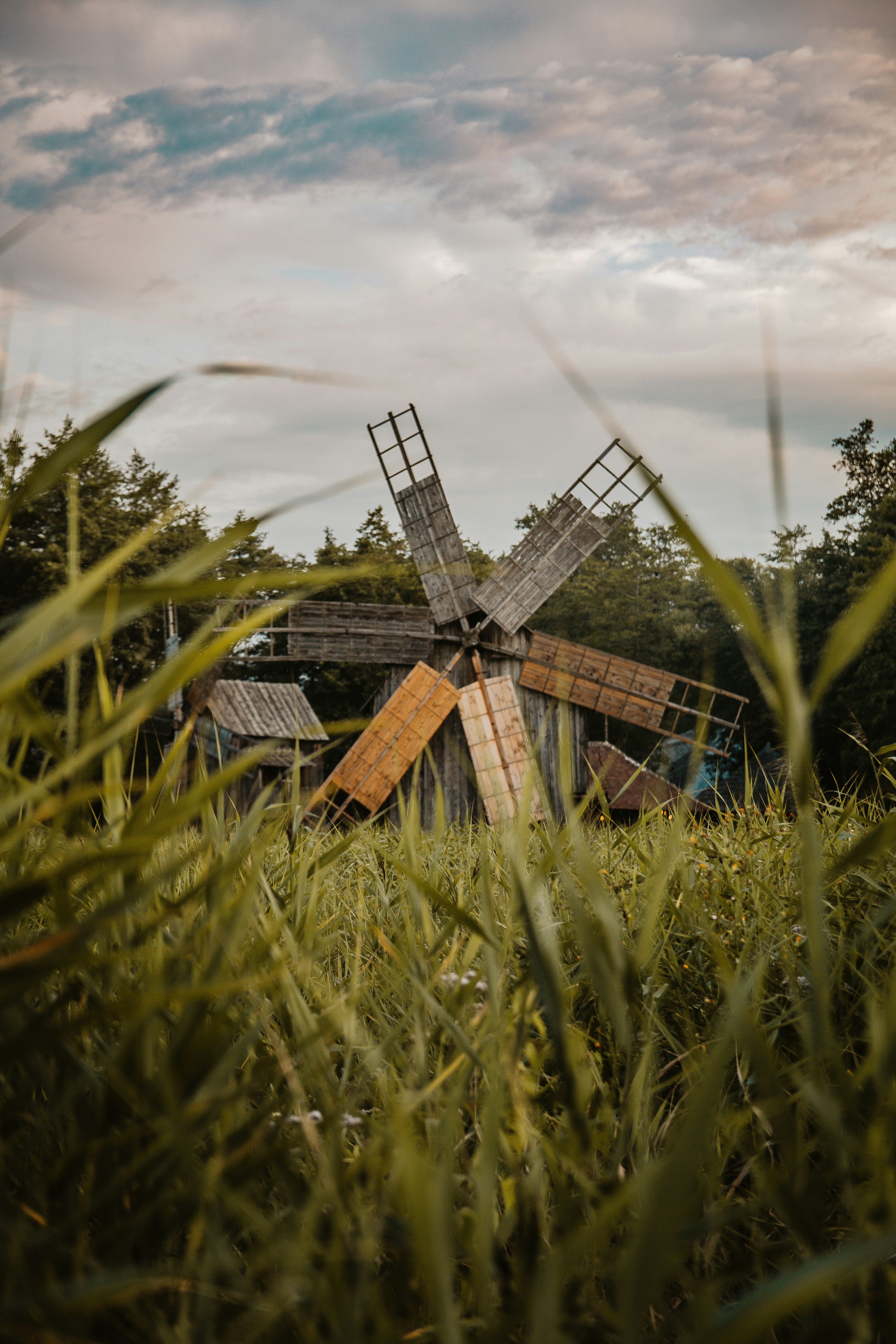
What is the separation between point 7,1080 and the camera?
41.8 inches

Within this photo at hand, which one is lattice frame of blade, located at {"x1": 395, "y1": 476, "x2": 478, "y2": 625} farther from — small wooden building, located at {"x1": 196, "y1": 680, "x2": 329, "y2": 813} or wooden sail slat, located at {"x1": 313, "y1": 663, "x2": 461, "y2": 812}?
small wooden building, located at {"x1": 196, "y1": 680, "x2": 329, "y2": 813}

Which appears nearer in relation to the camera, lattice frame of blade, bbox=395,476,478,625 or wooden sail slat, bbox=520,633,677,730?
wooden sail slat, bbox=520,633,677,730

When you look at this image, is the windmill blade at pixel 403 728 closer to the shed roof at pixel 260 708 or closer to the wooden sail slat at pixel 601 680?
the wooden sail slat at pixel 601 680

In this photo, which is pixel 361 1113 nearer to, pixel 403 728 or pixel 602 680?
pixel 403 728

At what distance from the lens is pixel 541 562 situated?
595 inches

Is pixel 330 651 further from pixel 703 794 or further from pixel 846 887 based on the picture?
pixel 846 887

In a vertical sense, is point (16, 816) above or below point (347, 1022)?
above

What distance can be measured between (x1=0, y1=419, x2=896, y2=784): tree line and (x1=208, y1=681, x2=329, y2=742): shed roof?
2.04 meters

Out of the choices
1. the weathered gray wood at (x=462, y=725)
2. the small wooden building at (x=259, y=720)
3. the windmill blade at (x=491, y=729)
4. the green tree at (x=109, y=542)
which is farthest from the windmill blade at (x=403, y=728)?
the green tree at (x=109, y=542)

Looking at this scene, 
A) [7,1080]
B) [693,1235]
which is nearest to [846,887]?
[693,1235]

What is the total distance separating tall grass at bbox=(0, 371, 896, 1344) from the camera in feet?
2.48

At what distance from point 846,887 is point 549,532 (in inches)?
516

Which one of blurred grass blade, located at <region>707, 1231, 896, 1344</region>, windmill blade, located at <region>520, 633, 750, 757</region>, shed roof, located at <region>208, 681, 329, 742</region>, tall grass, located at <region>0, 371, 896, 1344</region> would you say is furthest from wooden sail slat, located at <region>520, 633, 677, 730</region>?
blurred grass blade, located at <region>707, 1231, 896, 1344</region>

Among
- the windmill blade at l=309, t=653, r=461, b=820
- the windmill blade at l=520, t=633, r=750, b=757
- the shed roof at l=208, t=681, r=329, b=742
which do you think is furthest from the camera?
the shed roof at l=208, t=681, r=329, b=742
